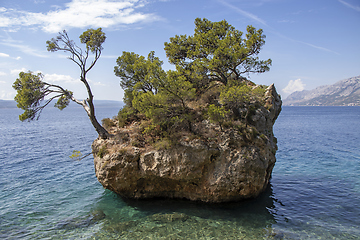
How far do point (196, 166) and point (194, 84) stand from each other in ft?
29.3

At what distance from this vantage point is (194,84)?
907 inches

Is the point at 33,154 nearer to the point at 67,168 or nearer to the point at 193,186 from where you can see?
the point at 67,168

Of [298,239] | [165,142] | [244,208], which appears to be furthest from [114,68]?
[298,239]

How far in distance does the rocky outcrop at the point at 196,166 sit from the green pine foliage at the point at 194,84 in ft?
3.86

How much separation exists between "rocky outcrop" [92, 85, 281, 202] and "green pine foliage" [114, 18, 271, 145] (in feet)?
3.86

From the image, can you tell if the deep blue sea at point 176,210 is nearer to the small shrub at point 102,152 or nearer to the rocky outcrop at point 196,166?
the rocky outcrop at point 196,166

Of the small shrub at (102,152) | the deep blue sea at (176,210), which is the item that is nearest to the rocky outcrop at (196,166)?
the small shrub at (102,152)

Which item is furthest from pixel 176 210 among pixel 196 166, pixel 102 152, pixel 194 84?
pixel 194 84

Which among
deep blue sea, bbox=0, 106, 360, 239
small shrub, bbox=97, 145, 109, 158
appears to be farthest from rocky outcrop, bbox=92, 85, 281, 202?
deep blue sea, bbox=0, 106, 360, 239

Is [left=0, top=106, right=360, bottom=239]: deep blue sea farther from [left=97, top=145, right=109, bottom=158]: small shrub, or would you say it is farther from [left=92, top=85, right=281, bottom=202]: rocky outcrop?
[left=97, top=145, right=109, bottom=158]: small shrub

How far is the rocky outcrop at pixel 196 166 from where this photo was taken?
58.8 feet

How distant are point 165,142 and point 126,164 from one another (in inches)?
145

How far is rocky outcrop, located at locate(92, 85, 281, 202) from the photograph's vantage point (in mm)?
17922

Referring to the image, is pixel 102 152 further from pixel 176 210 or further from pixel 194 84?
pixel 194 84
